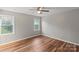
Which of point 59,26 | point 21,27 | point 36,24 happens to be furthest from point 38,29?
point 59,26

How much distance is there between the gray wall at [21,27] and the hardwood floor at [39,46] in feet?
0.39

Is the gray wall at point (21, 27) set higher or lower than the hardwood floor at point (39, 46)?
higher

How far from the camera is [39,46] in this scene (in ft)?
6.89

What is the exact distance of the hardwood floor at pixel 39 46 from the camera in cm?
200

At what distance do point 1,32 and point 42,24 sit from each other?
0.99 metres

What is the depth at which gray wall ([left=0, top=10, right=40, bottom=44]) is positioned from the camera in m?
1.94

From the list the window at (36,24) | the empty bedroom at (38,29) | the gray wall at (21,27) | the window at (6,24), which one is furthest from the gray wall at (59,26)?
the window at (6,24)

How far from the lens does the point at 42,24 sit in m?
2.35

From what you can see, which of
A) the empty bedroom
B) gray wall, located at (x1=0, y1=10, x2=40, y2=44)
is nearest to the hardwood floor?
the empty bedroom

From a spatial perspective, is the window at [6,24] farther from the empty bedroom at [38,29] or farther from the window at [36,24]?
the window at [36,24]

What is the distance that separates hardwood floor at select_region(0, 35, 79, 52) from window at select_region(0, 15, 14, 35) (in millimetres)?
282
